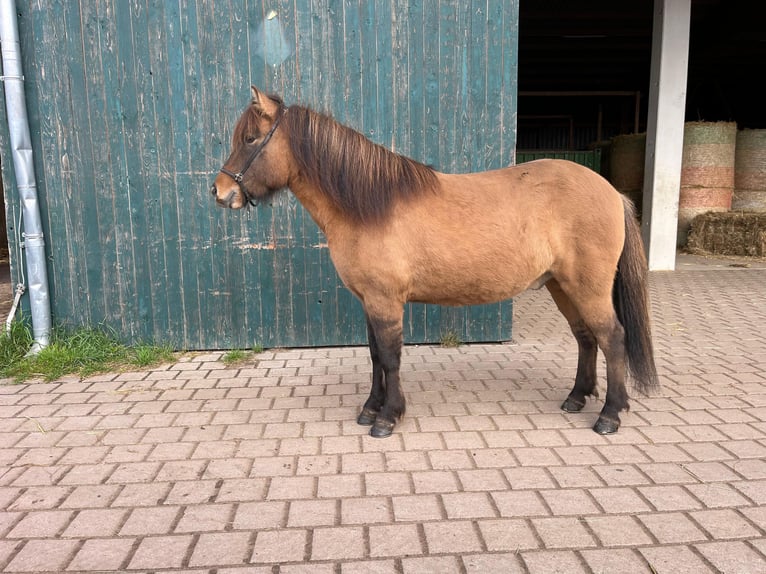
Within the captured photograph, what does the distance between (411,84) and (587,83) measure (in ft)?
47.9

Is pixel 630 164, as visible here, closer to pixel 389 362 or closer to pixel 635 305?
pixel 635 305

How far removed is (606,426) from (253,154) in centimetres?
269

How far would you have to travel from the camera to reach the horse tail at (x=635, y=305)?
10.8 feet

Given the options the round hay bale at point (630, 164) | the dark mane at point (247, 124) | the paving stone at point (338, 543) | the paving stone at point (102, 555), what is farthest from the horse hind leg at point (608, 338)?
the round hay bale at point (630, 164)

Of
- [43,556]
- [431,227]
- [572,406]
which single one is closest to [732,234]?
[572,406]

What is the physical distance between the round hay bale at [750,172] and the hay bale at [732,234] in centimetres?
66

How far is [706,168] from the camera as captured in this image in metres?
10.4

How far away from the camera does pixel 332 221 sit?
125 inches

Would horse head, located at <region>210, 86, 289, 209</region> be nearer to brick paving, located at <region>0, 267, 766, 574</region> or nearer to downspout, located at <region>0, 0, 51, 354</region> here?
brick paving, located at <region>0, 267, 766, 574</region>

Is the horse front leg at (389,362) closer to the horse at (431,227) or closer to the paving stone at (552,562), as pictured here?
the horse at (431,227)

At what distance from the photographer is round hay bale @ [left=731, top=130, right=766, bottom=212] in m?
10.9

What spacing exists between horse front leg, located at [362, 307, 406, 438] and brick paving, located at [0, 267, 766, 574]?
11 centimetres

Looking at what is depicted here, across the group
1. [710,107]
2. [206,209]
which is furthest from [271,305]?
[710,107]

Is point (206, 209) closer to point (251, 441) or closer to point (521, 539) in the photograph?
point (251, 441)
